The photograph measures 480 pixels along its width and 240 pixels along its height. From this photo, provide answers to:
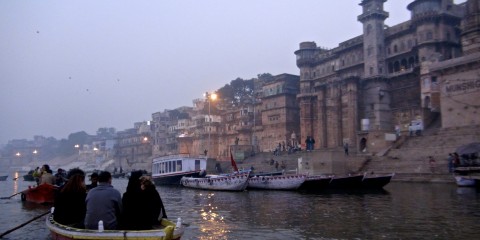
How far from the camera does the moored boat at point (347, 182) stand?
24969 mm

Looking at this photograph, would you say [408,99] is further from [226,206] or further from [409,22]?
[226,206]

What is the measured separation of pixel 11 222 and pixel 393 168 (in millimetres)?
26413

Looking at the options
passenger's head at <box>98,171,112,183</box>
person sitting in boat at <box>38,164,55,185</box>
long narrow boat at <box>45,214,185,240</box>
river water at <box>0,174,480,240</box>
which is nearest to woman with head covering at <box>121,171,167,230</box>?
passenger's head at <box>98,171,112,183</box>

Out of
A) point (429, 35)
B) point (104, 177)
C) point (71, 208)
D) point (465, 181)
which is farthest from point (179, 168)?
point (429, 35)

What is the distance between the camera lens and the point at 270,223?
43.0 ft

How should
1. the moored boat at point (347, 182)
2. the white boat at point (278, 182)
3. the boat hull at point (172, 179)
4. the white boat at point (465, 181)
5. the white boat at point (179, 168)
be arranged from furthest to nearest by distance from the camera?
1. the white boat at point (179, 168)
2. the boat hull at point (172, 179)
3. the white boat at point (278, 182)
4. the moored boat at point (347, 182)
5. the white boat at point (465, 181)

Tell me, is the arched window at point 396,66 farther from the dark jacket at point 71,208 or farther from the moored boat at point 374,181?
the dark jacket at point 71,208

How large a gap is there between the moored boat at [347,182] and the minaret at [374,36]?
29402 mm

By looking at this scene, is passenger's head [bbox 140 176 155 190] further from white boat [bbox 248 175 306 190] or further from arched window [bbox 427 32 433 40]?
arched window [bbox 427 32 433 40]

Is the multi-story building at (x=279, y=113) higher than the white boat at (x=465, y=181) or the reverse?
higher

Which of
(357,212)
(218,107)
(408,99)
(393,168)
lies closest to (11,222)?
(357,212)

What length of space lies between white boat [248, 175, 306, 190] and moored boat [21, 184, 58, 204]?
12.9 meters

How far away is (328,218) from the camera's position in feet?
45.1

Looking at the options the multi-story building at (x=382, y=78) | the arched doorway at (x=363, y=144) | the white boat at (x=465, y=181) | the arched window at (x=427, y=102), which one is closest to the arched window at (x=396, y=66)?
the multi-story building at (x=382, y=78)
